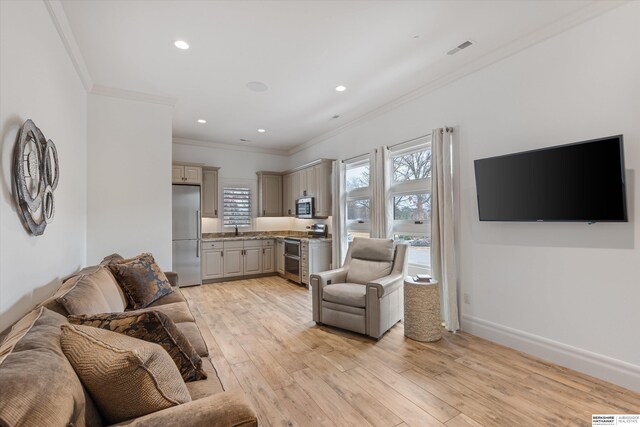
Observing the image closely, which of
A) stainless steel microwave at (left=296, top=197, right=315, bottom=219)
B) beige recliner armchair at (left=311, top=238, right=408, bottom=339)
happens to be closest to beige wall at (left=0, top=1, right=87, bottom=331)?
beige recliner armchair at (left=311, top=238, right=408, bottom=339)

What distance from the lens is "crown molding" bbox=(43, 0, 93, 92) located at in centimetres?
228

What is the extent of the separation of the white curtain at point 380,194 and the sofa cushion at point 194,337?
292cm

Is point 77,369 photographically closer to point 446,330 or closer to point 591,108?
point 446,330

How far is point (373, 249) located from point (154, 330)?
2932 mm

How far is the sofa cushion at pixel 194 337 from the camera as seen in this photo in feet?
6.25

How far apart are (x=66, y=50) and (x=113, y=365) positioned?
125 inches

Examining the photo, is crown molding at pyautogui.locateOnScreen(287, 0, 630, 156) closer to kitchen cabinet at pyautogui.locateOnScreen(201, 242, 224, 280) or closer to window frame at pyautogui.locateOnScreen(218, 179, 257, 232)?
window frame at pyautogui.locateOnScreen(218, 179, 257, 232)

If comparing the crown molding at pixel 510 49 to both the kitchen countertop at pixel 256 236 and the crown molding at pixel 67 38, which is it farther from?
the crown molding at pixel 67 38

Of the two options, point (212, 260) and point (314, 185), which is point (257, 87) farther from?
point (212, 260)

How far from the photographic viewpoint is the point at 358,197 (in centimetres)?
517

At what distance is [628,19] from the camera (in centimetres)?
228

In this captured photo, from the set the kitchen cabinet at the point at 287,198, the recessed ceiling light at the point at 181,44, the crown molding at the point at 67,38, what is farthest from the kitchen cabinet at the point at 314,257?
the crown molding at the point at 67,38

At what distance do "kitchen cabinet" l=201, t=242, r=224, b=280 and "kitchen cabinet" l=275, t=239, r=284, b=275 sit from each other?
3.88 feet

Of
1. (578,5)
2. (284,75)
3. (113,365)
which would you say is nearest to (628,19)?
(578,5)
